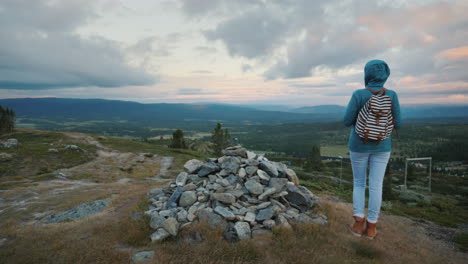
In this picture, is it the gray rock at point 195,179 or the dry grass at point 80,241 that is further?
the gray rock at point 195,179

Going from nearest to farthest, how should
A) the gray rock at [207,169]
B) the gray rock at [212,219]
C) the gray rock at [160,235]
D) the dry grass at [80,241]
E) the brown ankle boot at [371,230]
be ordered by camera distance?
the dry grass at [80,241], the brown ankle boot at [371,230], the gray rock at [160,235], the gray rock at [212,219], the gray rock at [207,169]

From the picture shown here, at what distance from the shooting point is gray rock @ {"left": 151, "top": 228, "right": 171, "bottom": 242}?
6.53 m

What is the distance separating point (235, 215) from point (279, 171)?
11.6ft

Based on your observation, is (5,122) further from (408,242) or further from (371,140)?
(408,242)

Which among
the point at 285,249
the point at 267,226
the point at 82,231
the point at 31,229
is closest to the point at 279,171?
the point at 267,226

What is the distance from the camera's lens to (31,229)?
8016 mm

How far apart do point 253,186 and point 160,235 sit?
12.2ft

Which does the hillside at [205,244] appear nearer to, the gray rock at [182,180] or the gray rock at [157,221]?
the gray rock at [157,221]

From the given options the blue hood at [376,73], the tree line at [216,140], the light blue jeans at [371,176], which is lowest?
the tree line at [216,140]

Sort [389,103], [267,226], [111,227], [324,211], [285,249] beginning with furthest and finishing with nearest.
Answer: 1. [324,211]
2. [111,227]
3. [267,226]
4. [285,249]
5. [389,103]

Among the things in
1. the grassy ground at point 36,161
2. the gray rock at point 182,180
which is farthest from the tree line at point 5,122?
the gray rock at point 182,180

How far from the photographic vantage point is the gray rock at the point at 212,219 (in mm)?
7042

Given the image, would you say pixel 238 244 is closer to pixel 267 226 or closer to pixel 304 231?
pixel 267 226

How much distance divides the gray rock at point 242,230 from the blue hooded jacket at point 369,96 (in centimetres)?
388
